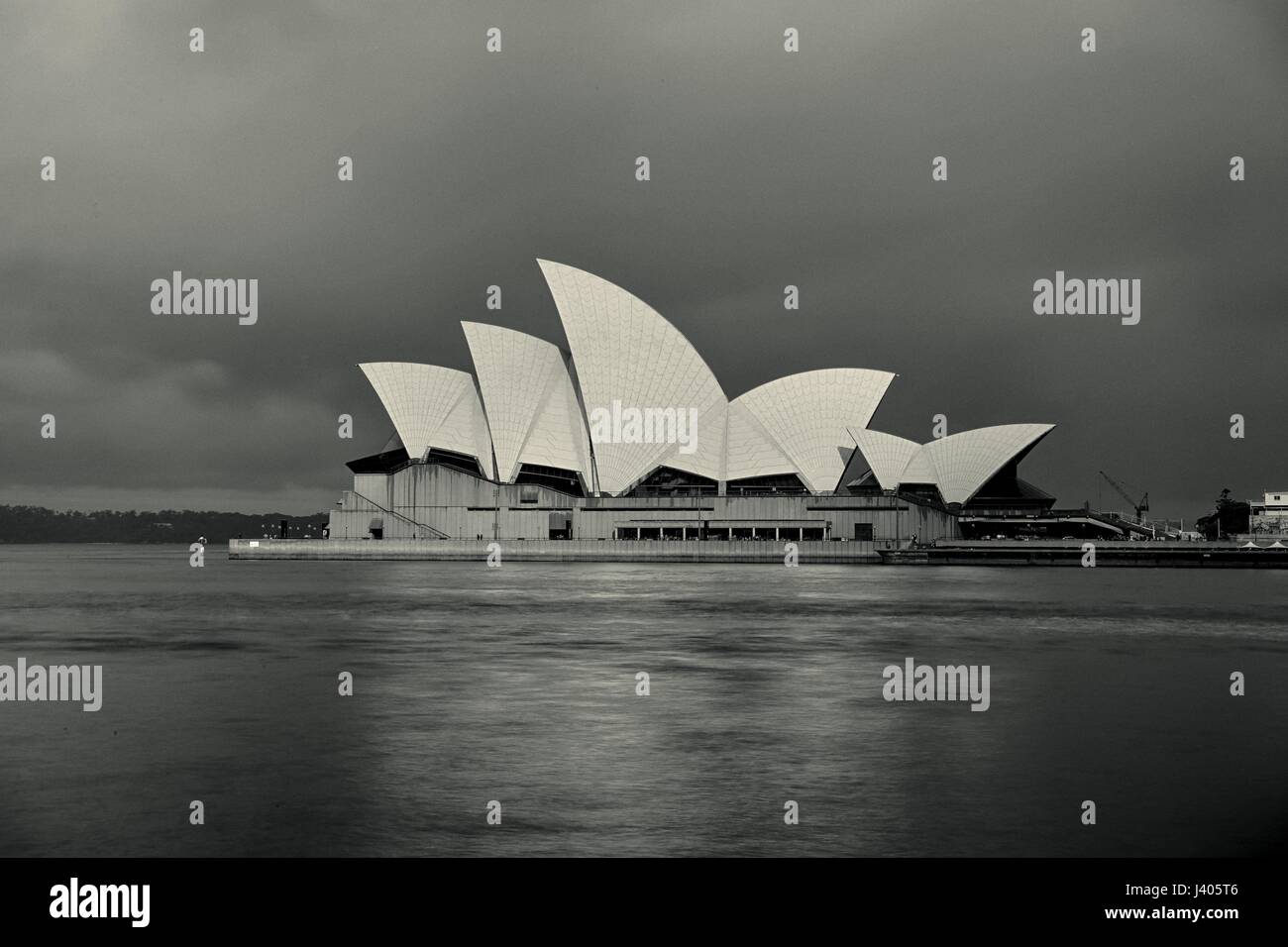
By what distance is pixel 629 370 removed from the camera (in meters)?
79.1

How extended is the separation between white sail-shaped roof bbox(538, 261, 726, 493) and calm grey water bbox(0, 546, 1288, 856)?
45457 mm

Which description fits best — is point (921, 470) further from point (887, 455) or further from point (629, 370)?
point (629, 370)

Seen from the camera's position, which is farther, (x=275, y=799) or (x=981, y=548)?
(x=981, y=548)

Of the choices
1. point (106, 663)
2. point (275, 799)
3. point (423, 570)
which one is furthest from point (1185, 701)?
point (423, 570)

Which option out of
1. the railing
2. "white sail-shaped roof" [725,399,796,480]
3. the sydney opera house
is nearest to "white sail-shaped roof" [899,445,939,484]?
the sydney opera house

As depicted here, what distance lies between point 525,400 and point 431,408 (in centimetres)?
800

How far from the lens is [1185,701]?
18.6 meters

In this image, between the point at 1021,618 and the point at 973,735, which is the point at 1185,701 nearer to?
the point at 973,735

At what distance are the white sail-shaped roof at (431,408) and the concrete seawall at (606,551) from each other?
21.1ft

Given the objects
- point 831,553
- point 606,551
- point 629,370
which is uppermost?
point 629,370

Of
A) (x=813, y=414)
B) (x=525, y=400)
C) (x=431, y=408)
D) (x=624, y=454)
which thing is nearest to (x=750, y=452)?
(x=813, y=414)
